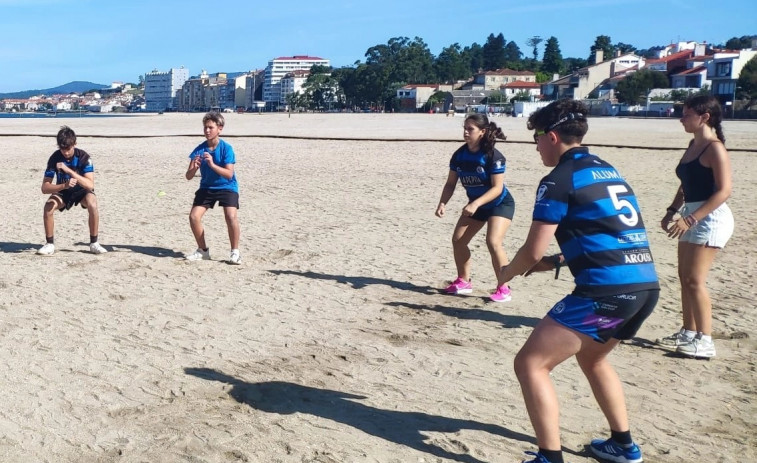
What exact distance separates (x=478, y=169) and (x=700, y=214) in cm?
233

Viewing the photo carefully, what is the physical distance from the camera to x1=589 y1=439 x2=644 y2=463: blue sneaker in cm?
397

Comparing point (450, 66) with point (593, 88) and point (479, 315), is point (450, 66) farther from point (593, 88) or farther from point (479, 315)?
point (479, 315)

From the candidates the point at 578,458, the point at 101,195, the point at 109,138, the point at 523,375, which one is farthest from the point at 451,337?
the point at 109,138

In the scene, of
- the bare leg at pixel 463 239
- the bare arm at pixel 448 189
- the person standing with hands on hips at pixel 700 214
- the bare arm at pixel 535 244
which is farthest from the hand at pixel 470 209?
the bare arm at pixel 535 244

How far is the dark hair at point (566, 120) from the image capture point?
3711 millimetres

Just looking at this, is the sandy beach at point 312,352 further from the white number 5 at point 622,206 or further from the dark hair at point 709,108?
the dark hair at point 709,108

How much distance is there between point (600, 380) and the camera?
3854mm

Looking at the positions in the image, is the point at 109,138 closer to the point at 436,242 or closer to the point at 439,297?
the point at 436,242

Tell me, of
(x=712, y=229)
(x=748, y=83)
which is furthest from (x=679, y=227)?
(x=748, y=83)

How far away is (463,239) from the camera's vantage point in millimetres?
7684

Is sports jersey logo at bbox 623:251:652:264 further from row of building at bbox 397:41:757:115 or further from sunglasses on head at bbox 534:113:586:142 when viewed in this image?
row of building at bbox 397:41:757:115

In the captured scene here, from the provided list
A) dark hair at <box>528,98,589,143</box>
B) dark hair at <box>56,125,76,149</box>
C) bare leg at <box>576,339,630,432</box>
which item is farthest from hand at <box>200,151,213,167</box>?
bare leg at <box>576,339,630,432</box>

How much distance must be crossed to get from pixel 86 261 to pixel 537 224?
6881 millimetres

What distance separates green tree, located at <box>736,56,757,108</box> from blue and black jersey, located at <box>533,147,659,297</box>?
84.0 meters
